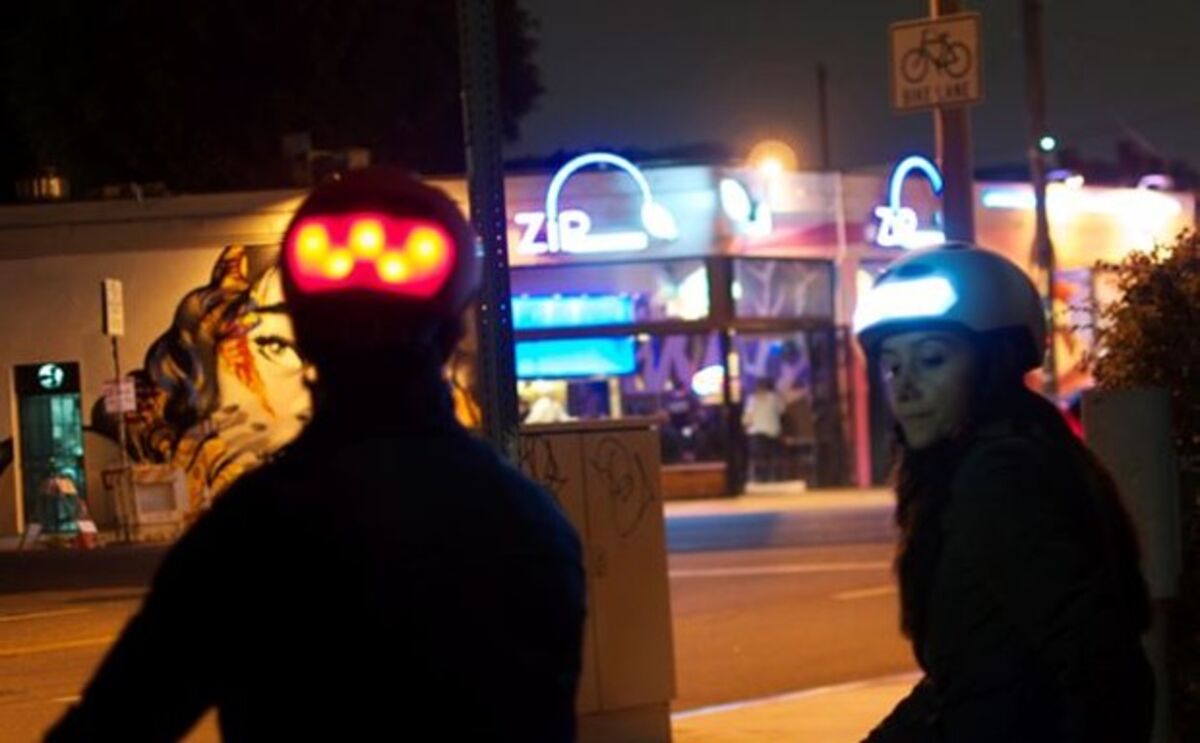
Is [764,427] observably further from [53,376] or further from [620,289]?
[53,376]

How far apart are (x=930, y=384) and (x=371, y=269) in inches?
58.2

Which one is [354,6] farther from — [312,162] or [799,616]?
[799,616]

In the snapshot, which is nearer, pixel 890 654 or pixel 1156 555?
pixel 1156 555

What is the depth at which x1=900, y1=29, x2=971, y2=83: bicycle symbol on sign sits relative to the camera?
37.4 feet

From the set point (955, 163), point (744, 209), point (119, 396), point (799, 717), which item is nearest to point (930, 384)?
point (799, 717)

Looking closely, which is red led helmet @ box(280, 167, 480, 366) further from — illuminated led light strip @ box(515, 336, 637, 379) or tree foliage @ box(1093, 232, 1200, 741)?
illuminated led light strip @ box(515, 336, 637, 379)

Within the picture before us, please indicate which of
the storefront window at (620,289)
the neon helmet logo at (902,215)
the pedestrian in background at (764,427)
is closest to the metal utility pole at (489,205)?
the storefront window at (620,289)

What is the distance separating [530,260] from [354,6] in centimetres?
1402

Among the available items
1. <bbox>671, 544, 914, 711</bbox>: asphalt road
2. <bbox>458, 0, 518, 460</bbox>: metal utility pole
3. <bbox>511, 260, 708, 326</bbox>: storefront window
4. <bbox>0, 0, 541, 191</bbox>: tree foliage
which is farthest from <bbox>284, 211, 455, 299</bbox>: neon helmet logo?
<bbox>0, 0, 541, 191</bbox>: tree foliage

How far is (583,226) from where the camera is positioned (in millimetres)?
27375

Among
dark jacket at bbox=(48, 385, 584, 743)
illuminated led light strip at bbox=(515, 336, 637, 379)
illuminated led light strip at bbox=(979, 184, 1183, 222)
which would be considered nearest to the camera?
dark jacket at bbox=(48, 385, 584, 743)

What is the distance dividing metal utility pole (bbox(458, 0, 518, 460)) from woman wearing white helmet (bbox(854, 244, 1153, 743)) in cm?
272

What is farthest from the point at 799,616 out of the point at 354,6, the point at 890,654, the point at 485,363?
the point at 354,6

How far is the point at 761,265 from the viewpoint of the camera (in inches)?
1119
